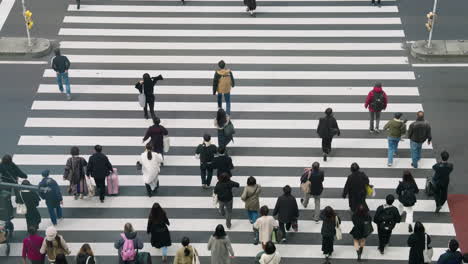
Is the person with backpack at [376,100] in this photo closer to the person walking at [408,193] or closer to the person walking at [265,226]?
the person walking at [408,193]

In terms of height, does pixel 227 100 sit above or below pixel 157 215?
above

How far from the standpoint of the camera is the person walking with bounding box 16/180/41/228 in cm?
2275

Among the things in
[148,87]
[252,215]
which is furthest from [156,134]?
[252,215]

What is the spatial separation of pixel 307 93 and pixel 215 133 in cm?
344

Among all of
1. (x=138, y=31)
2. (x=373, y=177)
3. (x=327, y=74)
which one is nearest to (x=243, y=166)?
(x=373, y=177)

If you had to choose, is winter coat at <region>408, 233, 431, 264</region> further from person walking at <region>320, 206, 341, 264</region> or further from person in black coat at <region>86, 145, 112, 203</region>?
person in black coat at <region>86, 145, 112, 203</region>

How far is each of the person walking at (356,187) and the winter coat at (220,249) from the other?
138 inches

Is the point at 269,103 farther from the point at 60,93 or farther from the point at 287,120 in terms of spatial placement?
the point at 60,93

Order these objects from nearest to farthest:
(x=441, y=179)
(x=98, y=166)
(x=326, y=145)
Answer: (x=441, y=179), (x=98, y=166), (x=326, y=145)

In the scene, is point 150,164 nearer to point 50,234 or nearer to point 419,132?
point 50,234

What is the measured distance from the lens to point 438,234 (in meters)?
23.4

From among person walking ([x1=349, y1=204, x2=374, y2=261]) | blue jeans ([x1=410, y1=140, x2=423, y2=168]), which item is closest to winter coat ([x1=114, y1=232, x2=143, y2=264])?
person walking ([x1=349, y1=204, x2=374, y2=261])

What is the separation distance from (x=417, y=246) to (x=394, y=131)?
429 cm

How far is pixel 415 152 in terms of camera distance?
82.6ft
